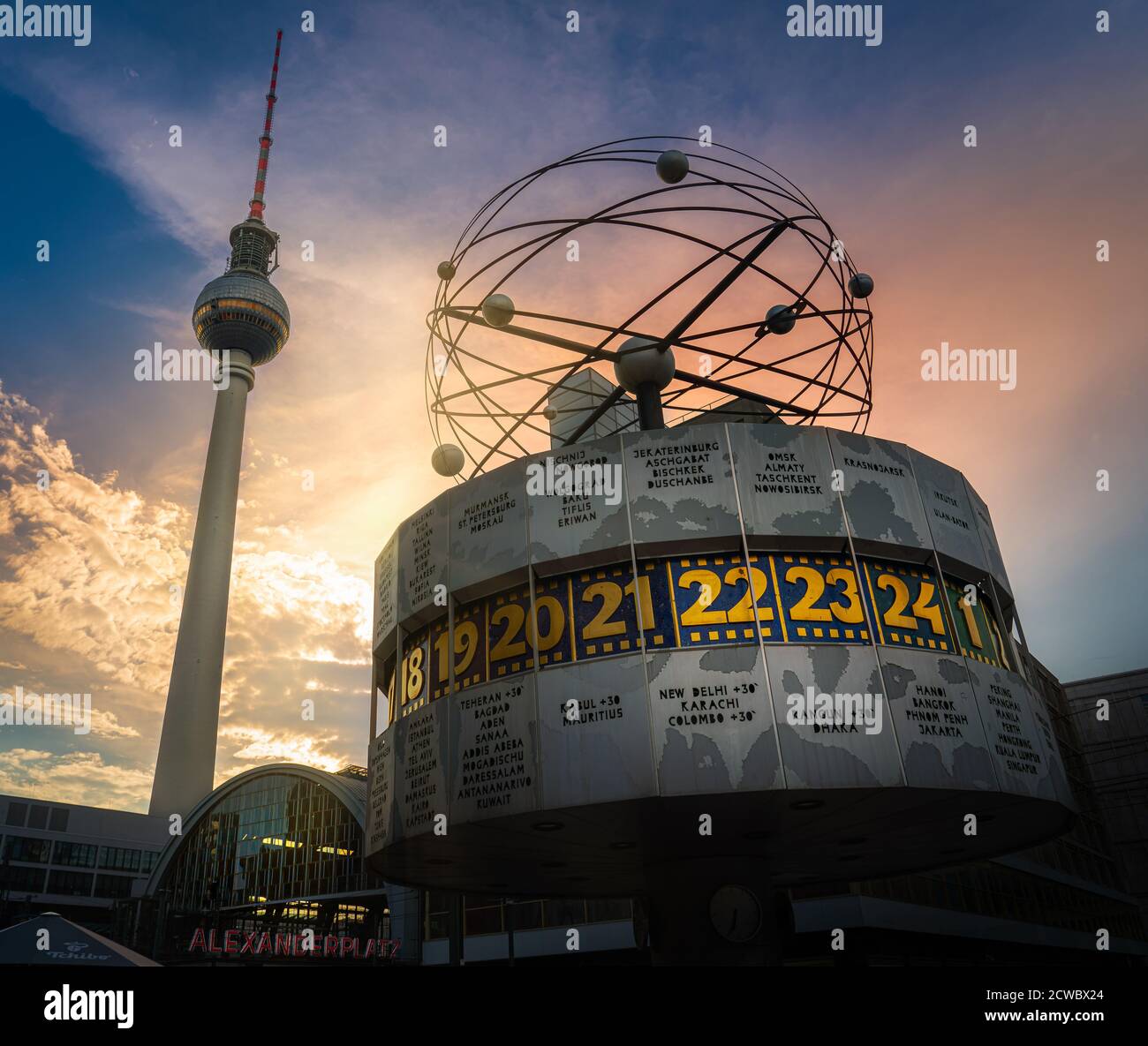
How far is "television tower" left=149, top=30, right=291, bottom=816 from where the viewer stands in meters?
94.8

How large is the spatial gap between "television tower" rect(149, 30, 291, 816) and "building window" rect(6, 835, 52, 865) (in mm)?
10745

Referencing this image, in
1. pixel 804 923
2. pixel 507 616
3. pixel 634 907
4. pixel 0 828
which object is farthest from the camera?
pixel 0 828

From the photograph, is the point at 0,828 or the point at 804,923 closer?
the point at 804,923

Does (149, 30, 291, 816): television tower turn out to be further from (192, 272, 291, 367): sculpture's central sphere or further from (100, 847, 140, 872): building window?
(100, 847, 140, 872): building window

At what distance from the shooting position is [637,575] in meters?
14.5

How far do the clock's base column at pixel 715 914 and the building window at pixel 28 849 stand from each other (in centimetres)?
9433

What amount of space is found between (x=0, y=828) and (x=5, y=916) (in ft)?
39.0

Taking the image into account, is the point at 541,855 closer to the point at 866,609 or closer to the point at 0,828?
the point at 866,609

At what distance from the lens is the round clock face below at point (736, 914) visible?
15.6 m

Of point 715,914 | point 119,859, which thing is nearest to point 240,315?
point 119,859

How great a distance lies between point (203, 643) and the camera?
9756cm

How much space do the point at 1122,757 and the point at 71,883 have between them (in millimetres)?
103471

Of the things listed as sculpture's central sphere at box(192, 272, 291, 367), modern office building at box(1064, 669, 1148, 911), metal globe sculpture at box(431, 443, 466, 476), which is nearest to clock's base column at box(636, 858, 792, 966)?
metal globe sculpture at box(431, 443, 466, 476)

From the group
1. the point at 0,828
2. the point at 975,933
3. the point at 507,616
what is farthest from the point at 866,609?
the point at 0,828
